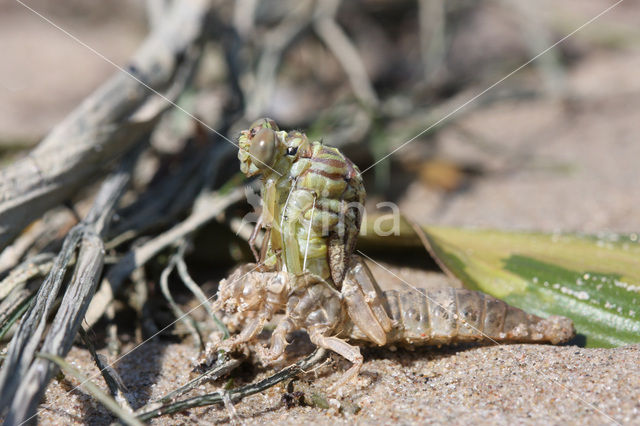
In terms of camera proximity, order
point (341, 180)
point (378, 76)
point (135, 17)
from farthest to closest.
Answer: point (135, 17) < point (378, 76) < point (341, 180)

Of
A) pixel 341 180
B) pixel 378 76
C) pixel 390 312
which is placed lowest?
pixel 390 312

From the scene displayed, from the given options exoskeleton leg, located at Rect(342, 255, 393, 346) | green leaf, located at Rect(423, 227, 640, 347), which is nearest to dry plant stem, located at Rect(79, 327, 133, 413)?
exoskeleton leg, located at Rect(342, 255, 393, 346)

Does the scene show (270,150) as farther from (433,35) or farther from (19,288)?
(433,35)

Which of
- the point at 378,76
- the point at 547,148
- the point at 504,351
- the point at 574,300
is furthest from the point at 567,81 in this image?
the point at 504,351

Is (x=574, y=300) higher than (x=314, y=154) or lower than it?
lower

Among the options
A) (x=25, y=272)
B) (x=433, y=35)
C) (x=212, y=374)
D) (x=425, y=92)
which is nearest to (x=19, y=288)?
(x=25, y=272)

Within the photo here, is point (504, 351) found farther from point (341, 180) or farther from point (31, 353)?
point (31, 353)

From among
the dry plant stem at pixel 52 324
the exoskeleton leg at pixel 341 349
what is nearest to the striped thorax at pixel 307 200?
the exoskeleton leg at pixel 341 349
